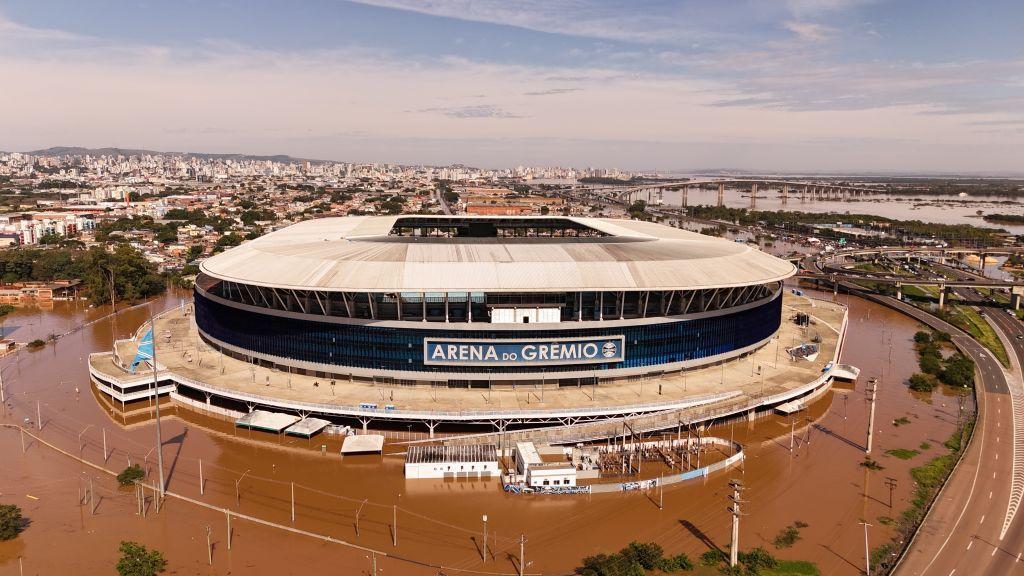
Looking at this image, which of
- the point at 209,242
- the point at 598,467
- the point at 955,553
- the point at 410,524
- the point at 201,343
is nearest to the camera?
the point at 955,553

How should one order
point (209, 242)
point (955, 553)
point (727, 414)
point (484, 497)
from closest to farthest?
point (955, 553) → point (484, 497) → point (727, 414) → point (209, 242)

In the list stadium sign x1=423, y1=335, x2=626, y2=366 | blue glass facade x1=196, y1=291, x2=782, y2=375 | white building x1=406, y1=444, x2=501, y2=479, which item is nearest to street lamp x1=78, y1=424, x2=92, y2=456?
blue glass facade x1=196, y1=291, x2=782, y2=375

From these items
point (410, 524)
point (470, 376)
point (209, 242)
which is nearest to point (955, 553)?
point (410, 524)

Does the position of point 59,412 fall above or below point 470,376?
below

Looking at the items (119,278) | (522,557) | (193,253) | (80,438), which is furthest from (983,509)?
(193,253)

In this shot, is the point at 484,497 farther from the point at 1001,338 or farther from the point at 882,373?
the point at 1001,338

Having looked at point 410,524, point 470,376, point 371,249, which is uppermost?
point 371,249

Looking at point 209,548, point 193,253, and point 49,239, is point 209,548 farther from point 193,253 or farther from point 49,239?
point 49,239
